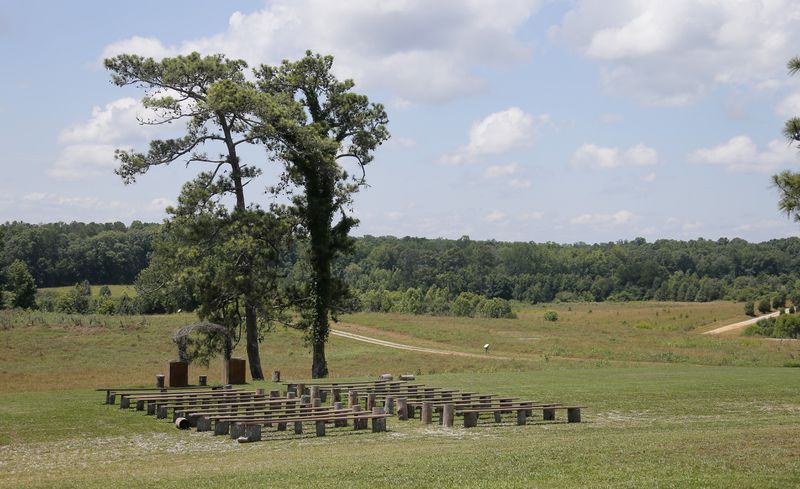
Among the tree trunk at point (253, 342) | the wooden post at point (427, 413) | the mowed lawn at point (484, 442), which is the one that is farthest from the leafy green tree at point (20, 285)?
the wooden post at point (427, 413)

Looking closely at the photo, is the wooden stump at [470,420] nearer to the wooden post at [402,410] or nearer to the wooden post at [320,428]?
the wooden post at [402,410]

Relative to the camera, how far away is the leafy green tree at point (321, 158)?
39.7 m

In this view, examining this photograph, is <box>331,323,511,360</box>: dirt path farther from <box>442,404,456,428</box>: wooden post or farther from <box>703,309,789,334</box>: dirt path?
<box>442,404,456,428</box>: wooden post

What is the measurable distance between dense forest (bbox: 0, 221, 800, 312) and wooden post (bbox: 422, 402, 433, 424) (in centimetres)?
9105

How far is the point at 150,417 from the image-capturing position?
77.0ft

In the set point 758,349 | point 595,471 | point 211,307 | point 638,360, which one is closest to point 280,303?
point 211,307

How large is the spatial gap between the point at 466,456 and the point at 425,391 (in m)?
12.6

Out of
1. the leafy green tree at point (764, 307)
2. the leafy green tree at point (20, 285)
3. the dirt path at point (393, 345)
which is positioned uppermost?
the leafy green tree at point (20, 285)

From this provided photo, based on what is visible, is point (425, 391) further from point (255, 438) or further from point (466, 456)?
point (466, 456)

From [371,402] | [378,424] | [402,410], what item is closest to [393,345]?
[371,402]

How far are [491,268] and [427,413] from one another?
153 m

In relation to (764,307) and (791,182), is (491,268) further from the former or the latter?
(791,182)

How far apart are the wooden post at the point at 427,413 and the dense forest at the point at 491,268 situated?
91.0m

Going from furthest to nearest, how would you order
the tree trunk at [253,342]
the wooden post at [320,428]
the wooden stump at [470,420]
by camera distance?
1. the tree trunk at [253,342]
2. the wooden stump at [470,420]
3. the wooden post at [320,428]
